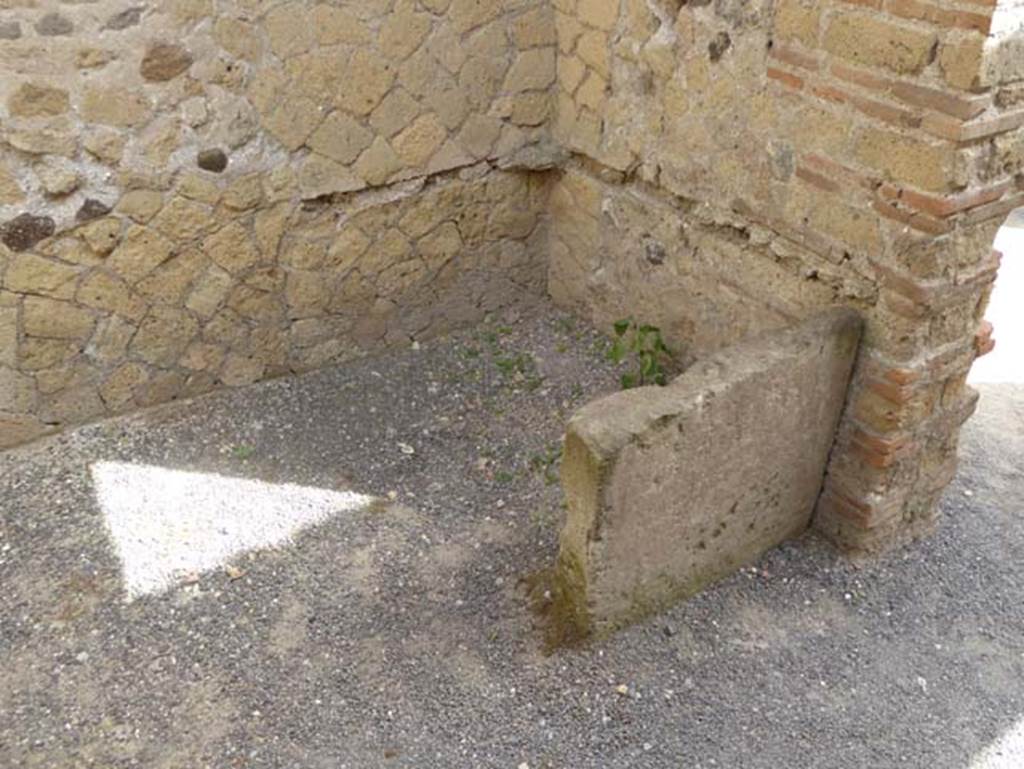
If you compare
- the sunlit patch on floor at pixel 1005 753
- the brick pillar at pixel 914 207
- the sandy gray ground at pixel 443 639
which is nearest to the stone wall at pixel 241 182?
the sandy gray ground at pixel 443 639

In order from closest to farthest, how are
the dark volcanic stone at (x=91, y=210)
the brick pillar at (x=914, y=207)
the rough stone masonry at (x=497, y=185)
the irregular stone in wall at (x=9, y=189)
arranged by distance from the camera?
the brick pillar at (x=914, y=207) < the rough stone masonry at (x=497, y=185) < the irregular stone in wall at (x=9, y=189) < the dark volcanic stone at (x=91, y=210)

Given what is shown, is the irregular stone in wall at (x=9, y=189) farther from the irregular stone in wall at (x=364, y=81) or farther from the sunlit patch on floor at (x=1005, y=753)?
the sunlit patch on floor at (x=1005, y=753)

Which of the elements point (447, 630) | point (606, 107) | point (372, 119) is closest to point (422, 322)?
point (372, 119)

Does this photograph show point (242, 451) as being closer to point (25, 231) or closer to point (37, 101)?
point (25, 231)

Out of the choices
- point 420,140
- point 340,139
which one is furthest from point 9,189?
point 420,140

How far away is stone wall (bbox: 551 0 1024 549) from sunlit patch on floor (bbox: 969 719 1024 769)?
707 mm

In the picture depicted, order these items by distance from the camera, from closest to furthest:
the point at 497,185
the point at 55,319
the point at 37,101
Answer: the point at 37,101 → the point at 55,319 → the point at 497,185

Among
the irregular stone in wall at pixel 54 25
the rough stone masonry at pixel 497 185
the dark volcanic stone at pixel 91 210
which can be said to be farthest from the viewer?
the dark volcanic stone at pixel 91 210

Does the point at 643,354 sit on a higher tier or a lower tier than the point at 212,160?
lower

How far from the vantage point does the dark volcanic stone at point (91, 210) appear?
11.0ft

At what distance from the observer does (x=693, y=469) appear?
2.86 meters

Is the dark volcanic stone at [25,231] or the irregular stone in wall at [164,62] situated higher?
the irregular stone in wall at [164,62]

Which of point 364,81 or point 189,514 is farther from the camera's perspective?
point 364,81

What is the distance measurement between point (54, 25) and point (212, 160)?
641 mm
